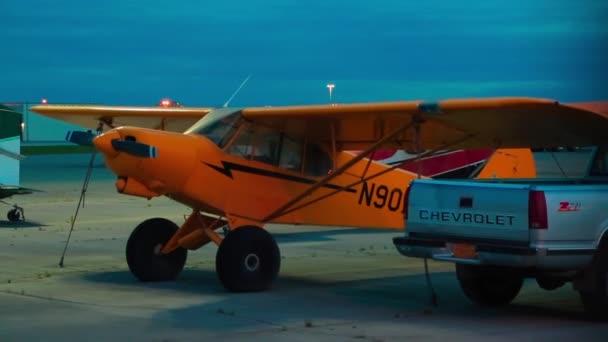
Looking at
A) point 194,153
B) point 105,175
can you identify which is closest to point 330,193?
point 194,153

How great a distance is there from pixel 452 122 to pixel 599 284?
103 inches

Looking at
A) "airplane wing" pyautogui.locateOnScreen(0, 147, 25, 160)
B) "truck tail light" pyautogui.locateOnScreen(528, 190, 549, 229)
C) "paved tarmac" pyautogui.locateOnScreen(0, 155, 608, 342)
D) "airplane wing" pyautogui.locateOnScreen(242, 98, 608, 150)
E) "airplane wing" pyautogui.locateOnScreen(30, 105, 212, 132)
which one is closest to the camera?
"paved tarmac" pyautogui.locateOnScreen(0, 155, 608, 342)

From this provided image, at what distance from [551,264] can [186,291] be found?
422 centimetres

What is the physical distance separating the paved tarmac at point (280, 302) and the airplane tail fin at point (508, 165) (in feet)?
5.95

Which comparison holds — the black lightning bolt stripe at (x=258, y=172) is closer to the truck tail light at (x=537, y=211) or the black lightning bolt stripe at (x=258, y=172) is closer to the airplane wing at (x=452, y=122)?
the airplane wing at (x=452, y=122)

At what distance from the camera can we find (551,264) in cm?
973

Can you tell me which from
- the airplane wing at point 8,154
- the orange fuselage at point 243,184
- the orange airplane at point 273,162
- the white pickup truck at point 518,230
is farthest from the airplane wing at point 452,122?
the airplane wing at point 8,154

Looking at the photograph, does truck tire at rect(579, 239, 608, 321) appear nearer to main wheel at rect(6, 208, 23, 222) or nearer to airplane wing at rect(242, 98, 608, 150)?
airplane wing at rect(242, 98, 608, 150)

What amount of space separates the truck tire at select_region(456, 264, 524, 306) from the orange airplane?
54.6 inches

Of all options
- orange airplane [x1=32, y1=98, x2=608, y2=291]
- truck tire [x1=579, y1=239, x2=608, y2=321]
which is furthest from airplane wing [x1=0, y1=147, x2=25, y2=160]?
truck tire [x1=579, y1=239, x2=608, y2=321]

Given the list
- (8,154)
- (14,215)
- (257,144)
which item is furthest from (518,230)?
(14,215)

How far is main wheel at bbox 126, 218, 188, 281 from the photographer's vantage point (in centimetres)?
1308

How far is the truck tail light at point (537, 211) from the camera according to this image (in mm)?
9711

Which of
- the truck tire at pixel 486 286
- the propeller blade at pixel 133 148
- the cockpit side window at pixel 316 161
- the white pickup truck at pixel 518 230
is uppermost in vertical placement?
the propeller blade at pixel 133 148
